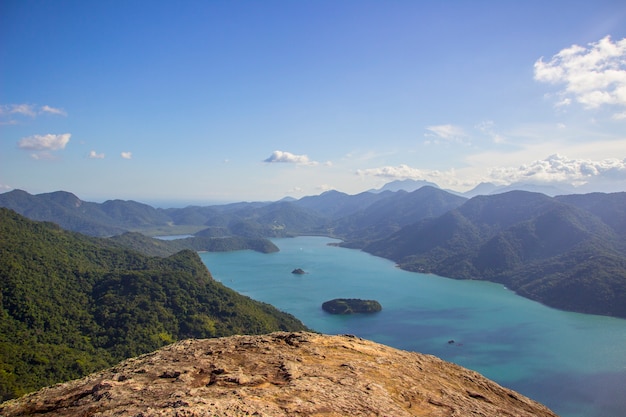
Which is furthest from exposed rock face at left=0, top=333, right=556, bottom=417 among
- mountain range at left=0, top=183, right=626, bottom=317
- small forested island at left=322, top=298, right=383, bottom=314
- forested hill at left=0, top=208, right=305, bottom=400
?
mountain range at left=0, top=183, right=626, bottom=317

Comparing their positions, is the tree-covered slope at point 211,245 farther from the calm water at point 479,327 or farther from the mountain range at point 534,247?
the calm water at point 479,327

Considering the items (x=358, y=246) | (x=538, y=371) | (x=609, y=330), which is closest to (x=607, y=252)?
(x=609, y=330)

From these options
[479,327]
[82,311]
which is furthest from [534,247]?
[82,311]

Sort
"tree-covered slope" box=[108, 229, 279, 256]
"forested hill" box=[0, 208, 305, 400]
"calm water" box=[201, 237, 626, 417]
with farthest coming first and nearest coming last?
"tree-covered slope" box=[108, 229, 279, 256] → "calm water" box=[201, 237, 626, 417] → "forested hill" box=[0, 208, 305, 400]

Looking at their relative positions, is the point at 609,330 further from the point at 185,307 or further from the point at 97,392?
the point at 97,392

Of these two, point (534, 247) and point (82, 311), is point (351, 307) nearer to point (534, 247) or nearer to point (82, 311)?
point (82, 311)

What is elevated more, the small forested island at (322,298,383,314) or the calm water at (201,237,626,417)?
the small forested island at (322,298,383,314)

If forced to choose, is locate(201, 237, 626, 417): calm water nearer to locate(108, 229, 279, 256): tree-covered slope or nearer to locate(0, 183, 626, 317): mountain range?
locate(0, 183, 626, 317): mountain range

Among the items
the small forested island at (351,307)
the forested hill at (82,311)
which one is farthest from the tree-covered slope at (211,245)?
→ the small forested island at (351,307)
